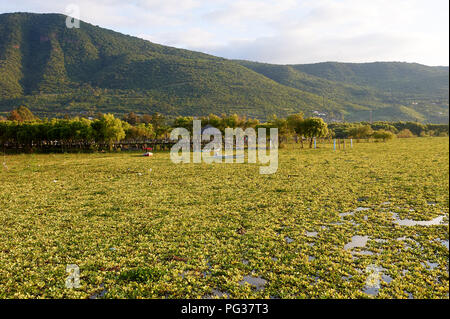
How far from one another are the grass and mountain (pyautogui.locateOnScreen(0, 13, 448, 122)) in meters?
93.8

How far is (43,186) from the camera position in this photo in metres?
18.0

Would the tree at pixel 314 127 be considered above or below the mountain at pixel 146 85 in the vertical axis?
below

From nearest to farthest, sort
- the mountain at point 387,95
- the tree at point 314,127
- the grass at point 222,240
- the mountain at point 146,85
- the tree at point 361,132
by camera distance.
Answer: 1. the grass at point 222,240
2. the tree at point 314,127
3. the tree at point 361,132
4. the mountain at point 146,85
5. the mountain at point 387,95

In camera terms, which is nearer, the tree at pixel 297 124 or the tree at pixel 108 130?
the tree at pixel 108 130

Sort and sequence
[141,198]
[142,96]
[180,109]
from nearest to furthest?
[141,198]
[180,109]
[142,96]

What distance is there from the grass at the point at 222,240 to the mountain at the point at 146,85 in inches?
3693

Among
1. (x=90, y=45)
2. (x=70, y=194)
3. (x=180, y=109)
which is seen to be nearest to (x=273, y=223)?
(x=70, y=194)

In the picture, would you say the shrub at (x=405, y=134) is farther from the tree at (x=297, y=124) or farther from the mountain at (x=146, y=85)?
the tree at (x=297, y=124)

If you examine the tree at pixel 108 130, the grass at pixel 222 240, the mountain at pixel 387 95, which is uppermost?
the mountain at pixel 387 95

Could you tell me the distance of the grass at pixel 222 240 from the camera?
6250 mm

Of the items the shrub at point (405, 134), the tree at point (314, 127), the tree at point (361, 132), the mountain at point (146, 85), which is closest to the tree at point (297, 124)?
the tree at point (314, 127)
